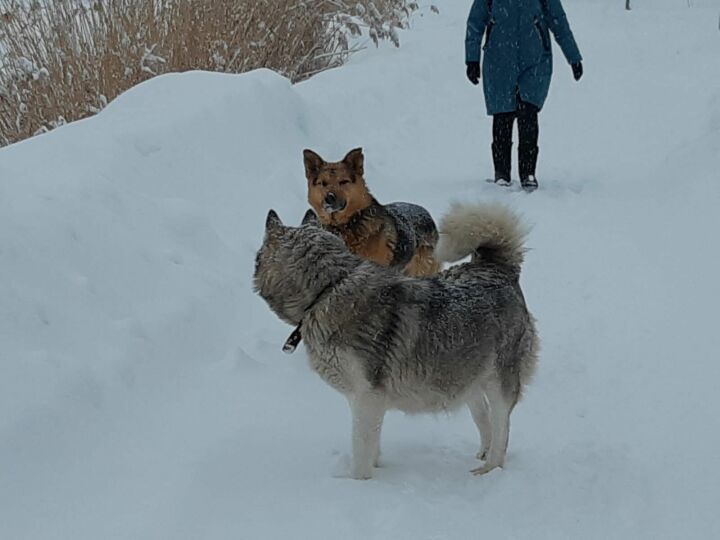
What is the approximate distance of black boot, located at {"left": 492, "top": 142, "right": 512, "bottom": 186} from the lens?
9.03 metres

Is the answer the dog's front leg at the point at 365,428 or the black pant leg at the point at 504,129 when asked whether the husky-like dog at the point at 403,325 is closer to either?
the dog's front leg at the point at 365,428

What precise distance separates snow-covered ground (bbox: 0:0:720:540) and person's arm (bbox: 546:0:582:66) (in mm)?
1502

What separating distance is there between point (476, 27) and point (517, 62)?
66 cm

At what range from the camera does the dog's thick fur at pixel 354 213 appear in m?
5.45

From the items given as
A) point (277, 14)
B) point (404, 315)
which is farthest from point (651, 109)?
point (404, 315)

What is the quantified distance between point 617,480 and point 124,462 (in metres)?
2.27

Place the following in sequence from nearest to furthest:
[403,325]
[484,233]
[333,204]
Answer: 1. [403,325]
2. [484,233]
3. [333,204]

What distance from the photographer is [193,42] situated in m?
9.70

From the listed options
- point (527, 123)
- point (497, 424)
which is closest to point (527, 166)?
point (527, 123)

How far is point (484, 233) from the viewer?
394 cm

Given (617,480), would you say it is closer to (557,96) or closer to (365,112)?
(365,112)

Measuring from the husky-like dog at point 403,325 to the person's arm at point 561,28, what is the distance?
5.78m

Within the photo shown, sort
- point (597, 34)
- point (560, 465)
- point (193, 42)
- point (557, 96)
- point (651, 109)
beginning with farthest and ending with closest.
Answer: point (597, 34) → point (557, 96) → point (651, 109) → point (193, 42) → point (560, 465)

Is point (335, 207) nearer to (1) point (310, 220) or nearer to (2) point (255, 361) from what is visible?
(2) point (255, 361)
